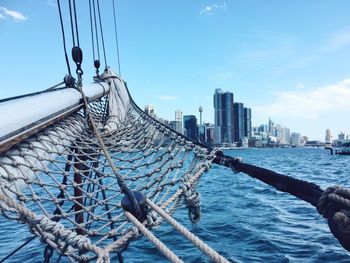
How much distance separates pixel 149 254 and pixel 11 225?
14.4 ft

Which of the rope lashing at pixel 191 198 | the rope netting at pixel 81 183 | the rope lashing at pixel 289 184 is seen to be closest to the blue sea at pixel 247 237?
the rope netting at pixel 81 183

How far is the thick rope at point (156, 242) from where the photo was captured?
46.8 inches

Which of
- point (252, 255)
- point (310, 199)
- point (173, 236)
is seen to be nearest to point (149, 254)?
point (173, 236)

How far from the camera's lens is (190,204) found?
7.66ft

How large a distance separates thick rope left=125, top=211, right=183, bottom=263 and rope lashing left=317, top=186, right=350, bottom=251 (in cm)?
58

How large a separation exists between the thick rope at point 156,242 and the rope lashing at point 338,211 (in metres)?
0.58

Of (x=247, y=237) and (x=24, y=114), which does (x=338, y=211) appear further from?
(x=247, y=237)

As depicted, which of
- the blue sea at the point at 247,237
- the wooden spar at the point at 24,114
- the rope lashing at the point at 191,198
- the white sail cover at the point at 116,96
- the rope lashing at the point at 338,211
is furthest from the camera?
the blue sea at the point at 247,237

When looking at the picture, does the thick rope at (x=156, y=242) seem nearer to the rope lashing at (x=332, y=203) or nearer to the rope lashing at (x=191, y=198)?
the rope lashing at (x=332, y=203)

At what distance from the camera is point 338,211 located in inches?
47.3

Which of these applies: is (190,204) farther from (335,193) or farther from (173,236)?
(173,236)

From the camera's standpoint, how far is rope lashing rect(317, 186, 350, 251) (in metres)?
1.12

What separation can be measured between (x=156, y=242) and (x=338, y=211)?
71cm

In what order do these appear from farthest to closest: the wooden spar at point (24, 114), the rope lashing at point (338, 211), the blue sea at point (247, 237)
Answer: the blue sea at point (247, 237)
the wooden spar at point (24, 114)
the rope lashing at point (338, 211)
